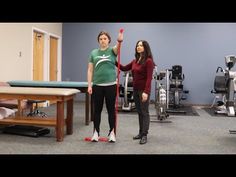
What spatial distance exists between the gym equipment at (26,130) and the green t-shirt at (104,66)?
4.19ft

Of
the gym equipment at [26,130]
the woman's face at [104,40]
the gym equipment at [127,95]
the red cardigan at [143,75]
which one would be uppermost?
the woman's face at [104,40]

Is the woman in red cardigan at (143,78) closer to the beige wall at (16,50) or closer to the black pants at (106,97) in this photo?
the black pants at (106,97)

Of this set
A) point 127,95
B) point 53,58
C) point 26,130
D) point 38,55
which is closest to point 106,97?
point 26,130

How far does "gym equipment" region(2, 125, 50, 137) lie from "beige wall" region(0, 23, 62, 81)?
1711 mm

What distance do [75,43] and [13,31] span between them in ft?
10.5

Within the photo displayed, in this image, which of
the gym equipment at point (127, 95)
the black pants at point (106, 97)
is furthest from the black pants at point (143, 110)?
the gym equipment at point (127, 95)

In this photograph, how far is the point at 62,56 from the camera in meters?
9.71

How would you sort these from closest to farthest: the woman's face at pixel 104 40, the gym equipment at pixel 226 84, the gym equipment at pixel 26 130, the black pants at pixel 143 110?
the woman's face at pixel 104 40, the black pants at pixel 143 110, the gym equipment at pixel 26 130, the gym equipment at pixel 226 84

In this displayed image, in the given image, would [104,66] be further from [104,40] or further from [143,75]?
[143,75]

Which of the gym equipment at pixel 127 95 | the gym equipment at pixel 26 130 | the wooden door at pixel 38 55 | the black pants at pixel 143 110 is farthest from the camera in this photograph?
the wooden door at pixel 38 55

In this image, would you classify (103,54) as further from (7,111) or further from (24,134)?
(7,111)

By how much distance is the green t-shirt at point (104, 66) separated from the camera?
404 cm
